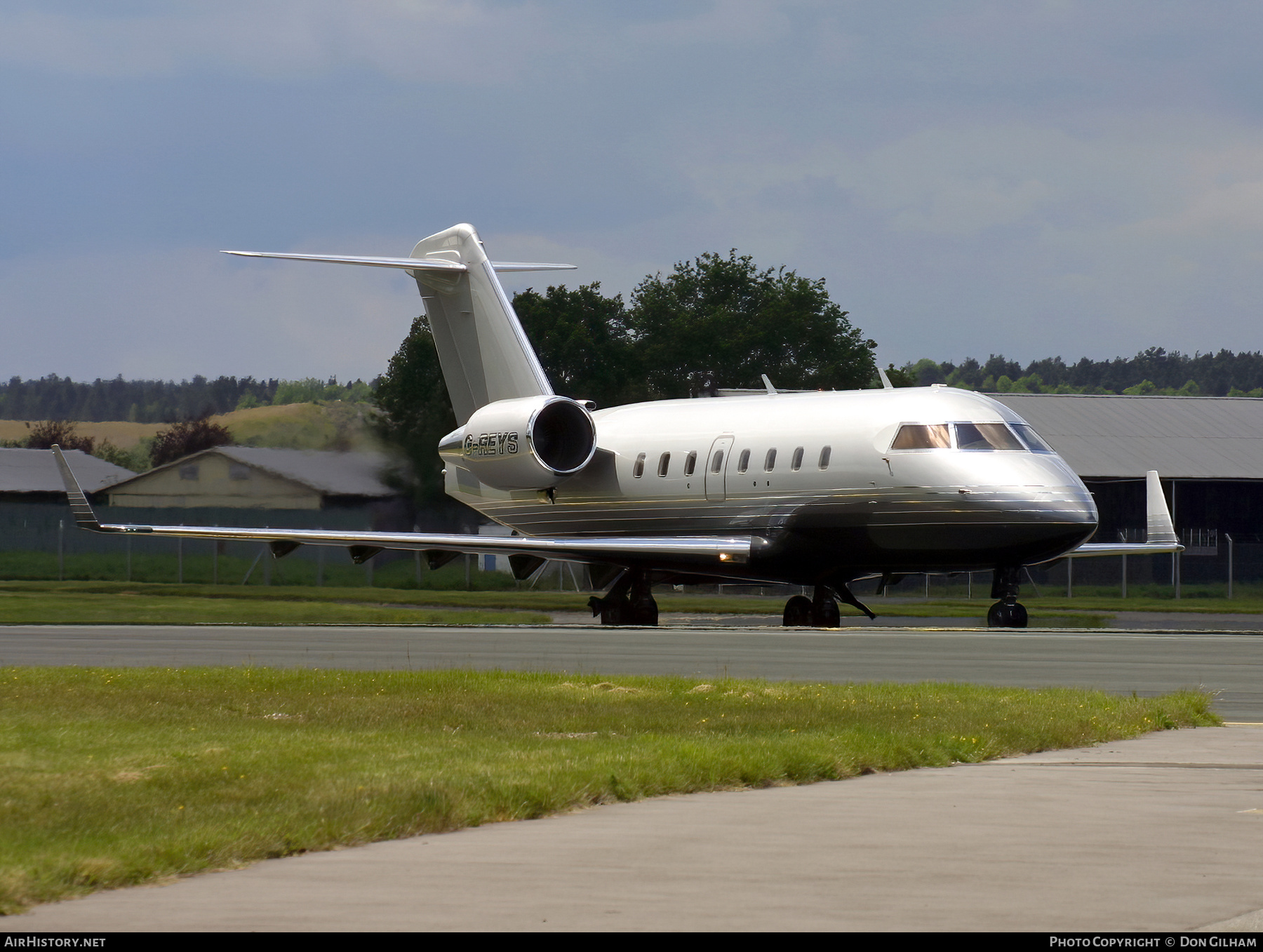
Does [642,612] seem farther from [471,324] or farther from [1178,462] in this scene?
[1178,462]

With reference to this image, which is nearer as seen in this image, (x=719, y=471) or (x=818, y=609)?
(x=719, y=471)

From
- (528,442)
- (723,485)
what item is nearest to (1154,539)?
(723,485)

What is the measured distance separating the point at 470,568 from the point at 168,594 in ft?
28.1

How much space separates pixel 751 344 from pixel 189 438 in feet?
145

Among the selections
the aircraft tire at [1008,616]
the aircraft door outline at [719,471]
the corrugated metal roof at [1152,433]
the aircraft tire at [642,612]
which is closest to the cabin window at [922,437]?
the aircraft tire at [1008,616]

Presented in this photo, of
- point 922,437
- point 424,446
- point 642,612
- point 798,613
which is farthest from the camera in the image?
point 424,446

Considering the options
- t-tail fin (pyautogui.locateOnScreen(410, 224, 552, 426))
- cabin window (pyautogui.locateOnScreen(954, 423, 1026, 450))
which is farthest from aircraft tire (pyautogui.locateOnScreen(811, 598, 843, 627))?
t-tail fin (pyautogui.locateOnScreen(410, 224, 552, 426))

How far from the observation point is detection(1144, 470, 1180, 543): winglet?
101ft

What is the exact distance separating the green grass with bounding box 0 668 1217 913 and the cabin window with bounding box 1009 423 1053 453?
12.0 metres

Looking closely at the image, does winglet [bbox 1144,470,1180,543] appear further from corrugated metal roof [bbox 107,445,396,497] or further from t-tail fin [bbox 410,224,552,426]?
corrugated metal roof [bbox 107,445,396,497]

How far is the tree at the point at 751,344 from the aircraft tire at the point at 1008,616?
4880 centimetres

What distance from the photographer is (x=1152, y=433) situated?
190 feet

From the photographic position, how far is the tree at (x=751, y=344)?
8175 cm

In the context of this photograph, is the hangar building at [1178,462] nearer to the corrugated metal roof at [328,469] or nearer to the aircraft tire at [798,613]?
the aircraft tire at [798,613]
